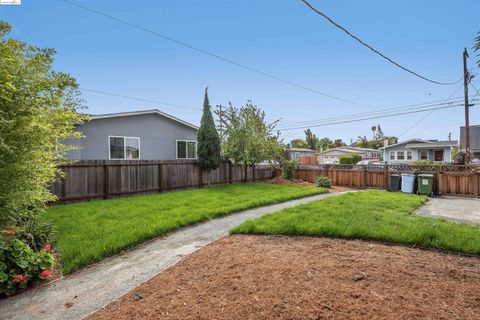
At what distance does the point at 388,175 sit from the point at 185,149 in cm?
1164

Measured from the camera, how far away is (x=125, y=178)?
33.6ft

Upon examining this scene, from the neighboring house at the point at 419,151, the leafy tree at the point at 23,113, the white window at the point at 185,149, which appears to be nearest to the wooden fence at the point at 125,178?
the white window at the point at 185,149

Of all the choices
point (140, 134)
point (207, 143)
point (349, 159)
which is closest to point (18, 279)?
point (207, 143)

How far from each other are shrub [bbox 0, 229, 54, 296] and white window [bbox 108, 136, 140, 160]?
9353mm

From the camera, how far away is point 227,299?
261 centimetres

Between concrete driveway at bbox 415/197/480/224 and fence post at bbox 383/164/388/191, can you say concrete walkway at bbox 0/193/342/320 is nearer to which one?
concrete driveway at bbox 415/197/480/224

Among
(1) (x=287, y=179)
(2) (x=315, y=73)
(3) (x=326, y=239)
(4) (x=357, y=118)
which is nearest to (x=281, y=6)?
(3) (x=326, y=239)

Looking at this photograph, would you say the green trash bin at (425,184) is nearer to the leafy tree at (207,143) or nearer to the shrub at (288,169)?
the shrub at (288,169)

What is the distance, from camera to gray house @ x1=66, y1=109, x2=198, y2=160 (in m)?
11.6

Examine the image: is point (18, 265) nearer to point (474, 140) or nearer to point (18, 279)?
point (18, 279)

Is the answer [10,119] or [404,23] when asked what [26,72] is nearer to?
[10,119]

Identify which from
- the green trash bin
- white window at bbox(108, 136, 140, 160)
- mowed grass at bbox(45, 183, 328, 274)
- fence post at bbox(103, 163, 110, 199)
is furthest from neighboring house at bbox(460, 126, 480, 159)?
fence post at bbox(103, 163, 110, 199)

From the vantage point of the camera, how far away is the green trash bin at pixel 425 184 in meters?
11.9

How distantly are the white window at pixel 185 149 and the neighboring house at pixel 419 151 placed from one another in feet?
90.4
